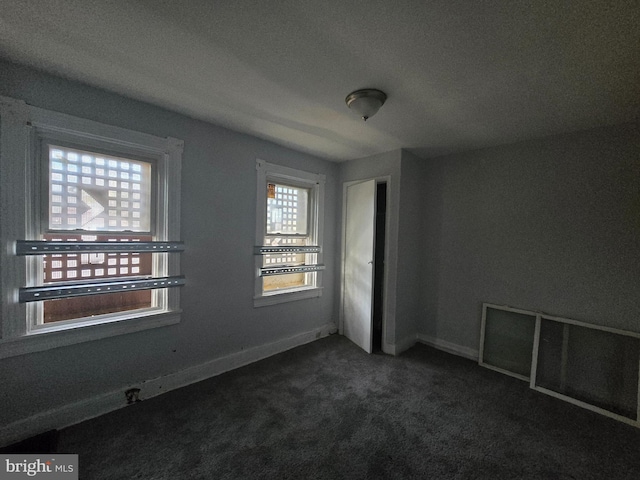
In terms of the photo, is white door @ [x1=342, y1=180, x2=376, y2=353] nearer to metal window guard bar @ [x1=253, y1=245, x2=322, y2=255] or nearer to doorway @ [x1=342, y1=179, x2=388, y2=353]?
doorway @ [x1=342, y1=179, x2=388, y2=353]

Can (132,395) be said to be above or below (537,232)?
below

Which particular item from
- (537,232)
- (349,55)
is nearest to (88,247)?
(349,55)

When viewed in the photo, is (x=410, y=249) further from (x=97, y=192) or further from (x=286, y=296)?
(x=97, y=192)

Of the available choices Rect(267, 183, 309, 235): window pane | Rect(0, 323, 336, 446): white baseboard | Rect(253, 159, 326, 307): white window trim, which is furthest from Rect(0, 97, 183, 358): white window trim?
Rect(267, 183, 309, 235): window pane

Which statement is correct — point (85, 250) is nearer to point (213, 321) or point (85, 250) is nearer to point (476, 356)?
point (213, 321)

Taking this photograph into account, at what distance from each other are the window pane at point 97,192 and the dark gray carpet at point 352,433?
1491 millimetres

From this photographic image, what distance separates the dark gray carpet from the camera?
1.60 metres

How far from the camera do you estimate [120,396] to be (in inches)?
81.7

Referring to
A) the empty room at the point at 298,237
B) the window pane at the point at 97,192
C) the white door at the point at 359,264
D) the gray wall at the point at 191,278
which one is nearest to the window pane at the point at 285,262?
the empty room at the point at 298,237

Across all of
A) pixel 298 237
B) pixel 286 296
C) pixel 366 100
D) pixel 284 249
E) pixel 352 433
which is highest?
pixel 366 100

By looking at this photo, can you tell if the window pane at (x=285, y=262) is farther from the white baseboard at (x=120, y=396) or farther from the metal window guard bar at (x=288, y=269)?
the white baseboard at (x=120, y=396)

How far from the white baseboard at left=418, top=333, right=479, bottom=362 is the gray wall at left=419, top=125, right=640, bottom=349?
6cm

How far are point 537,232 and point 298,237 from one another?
265 centimetres

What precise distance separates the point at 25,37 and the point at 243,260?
2092 mm
